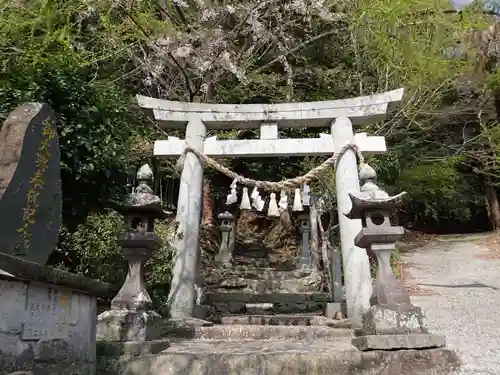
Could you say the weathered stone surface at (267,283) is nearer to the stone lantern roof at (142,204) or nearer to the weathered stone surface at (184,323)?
the weathered stone surface at (184,323)

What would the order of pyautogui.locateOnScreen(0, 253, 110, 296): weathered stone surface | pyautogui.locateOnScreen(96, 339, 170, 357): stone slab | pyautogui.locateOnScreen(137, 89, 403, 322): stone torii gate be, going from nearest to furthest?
pyautogui.locateOnScreen(0, 253, 110, 296): weathered stone surface → pyautogui.locateOnScreen(96, 339, 170, 357): stone slab → pyautogui.locateOnScreen(137, 89, 403, 322): stone torii gate

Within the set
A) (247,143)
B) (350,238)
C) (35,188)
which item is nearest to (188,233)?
(247,143)

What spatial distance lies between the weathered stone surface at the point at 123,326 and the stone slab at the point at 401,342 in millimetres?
2374

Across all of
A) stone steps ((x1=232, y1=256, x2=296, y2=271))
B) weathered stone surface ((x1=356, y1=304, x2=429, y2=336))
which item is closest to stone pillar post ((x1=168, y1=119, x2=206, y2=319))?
weathered stone surface ((x1=356, y1=304, x2=429, y2=336))

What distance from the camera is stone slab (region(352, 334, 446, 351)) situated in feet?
13.4

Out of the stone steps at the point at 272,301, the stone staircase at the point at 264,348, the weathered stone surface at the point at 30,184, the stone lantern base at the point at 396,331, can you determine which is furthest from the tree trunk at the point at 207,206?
the weathered stone surface at the point at 30,184

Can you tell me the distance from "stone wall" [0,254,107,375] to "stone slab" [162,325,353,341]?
2.35 m

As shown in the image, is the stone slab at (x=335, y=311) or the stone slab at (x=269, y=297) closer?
the stone slab at (x=335, y=311)

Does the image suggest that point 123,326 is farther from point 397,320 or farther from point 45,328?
point 397,320

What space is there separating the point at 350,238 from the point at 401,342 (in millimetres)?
2621

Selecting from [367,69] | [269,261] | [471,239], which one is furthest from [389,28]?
[471,239]

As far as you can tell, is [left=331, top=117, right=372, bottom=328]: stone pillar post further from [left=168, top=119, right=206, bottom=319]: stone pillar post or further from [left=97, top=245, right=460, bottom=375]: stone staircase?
[left=168, top=119, right=206, bottom=319]: stone pillar post

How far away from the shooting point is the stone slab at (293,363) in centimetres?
385

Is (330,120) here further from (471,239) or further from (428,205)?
(471,239)
